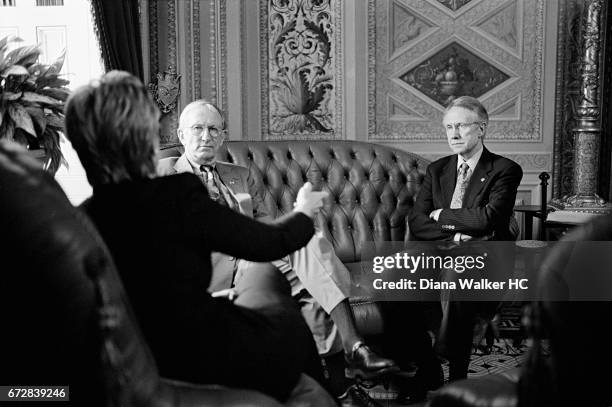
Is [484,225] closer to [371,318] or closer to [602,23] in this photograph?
[371,318]

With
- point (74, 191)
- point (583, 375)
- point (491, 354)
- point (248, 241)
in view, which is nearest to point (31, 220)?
point (248, 241)

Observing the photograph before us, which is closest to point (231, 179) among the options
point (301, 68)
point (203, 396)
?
point (203, 396)

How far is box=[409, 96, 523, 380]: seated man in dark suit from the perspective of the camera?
2482 mm

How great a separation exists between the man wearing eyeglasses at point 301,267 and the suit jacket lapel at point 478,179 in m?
0.75

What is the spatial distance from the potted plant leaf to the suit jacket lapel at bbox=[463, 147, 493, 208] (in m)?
1.74

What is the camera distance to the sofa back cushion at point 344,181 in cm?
317

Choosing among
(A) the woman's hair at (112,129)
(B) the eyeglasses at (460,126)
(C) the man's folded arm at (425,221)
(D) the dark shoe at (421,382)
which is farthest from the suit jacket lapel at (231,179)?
(A) the woman's hair at (112,129)

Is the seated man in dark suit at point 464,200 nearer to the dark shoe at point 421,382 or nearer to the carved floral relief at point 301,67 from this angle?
the dark shoe at point 421,382

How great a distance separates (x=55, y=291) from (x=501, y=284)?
1.96 metres

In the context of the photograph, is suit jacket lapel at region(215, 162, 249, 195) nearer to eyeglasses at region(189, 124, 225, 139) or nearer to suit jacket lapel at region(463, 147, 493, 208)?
eyeglasses at region(189, 124, 225, 139)

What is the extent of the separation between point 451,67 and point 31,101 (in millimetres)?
3236

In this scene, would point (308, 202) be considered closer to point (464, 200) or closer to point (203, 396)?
point (203, 396)

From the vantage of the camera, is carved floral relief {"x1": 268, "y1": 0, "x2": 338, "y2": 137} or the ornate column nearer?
the ornate column

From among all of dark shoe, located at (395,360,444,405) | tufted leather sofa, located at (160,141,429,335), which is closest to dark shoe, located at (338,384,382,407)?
dark shoe, located at (395,360,444,405)
